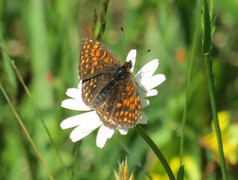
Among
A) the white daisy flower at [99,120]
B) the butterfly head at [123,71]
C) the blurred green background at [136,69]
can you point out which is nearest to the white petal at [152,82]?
the white daisy flower at [99,120]

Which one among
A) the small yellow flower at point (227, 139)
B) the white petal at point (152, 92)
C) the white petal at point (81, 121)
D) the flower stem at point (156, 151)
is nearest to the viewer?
the flower stem at point (156, 151)

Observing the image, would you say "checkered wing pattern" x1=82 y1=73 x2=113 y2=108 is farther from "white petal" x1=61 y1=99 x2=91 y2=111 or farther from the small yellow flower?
the small yellow flower

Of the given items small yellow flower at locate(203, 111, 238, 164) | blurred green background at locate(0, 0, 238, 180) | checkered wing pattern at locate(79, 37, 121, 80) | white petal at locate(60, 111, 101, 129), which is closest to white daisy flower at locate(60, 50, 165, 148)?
white petal at locate(60, 111, 101, 129)

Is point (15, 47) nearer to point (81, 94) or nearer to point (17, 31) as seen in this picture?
point (17, 31)

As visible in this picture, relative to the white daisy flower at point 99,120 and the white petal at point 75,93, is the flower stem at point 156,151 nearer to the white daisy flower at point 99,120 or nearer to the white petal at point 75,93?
the white daisy flower at point 99,120

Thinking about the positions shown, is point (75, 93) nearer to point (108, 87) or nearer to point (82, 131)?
point (108, 87)

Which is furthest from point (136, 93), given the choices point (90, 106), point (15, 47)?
point (15, 47)

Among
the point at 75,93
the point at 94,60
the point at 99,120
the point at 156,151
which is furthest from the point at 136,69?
the point at 156,151
